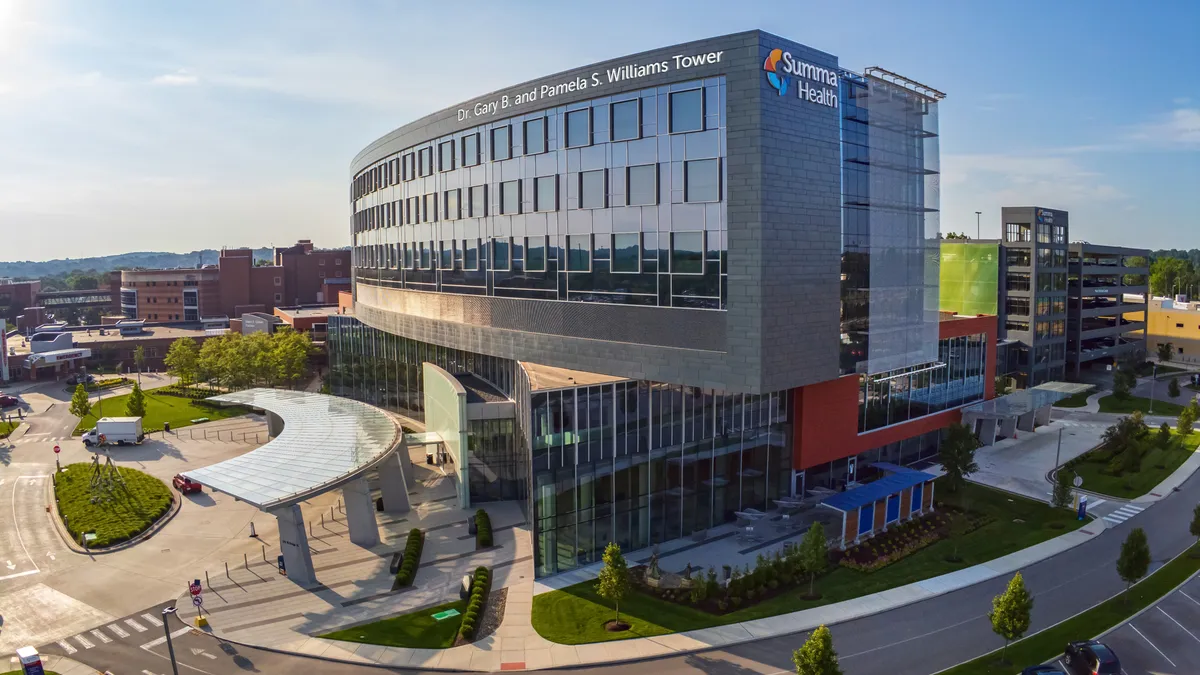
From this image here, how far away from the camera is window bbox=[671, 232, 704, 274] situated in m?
39.9

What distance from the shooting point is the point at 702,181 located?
39.4 meters

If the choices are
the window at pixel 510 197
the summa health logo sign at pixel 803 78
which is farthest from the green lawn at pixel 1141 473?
the window at pixel 510 197

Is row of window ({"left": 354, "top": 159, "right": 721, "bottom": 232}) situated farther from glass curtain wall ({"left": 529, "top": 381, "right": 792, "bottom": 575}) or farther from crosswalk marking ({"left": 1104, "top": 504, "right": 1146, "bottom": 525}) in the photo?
crosswalk marking ({"left": 1104, "top": 504, "right": 1146, "bottom": 525})

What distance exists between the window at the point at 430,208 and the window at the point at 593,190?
1774 centimetres

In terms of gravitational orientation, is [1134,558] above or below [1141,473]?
above

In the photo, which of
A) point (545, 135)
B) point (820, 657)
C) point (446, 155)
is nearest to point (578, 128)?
point (545, 135)

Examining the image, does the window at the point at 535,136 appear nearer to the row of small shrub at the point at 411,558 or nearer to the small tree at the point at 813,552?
the row of small shrub at the point at 411,558

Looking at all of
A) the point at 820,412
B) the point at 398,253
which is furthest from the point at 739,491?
the point at 398,253

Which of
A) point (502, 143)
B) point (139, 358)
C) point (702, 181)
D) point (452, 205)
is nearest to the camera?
point (702, 181)

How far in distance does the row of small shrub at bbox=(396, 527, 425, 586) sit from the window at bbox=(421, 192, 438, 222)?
83.7 ft

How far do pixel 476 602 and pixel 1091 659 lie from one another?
2419 centimetres

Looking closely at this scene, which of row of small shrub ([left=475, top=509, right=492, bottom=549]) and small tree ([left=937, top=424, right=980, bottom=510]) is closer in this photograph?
row of small shrub ([left=475, top=509, right=492, bottom=549])

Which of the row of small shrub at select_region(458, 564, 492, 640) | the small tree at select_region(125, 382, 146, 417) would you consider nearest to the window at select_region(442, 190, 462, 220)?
the row of small shrub at select_region(458, 564, 492, 640)

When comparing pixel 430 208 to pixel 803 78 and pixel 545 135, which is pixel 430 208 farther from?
pixel 803 78
